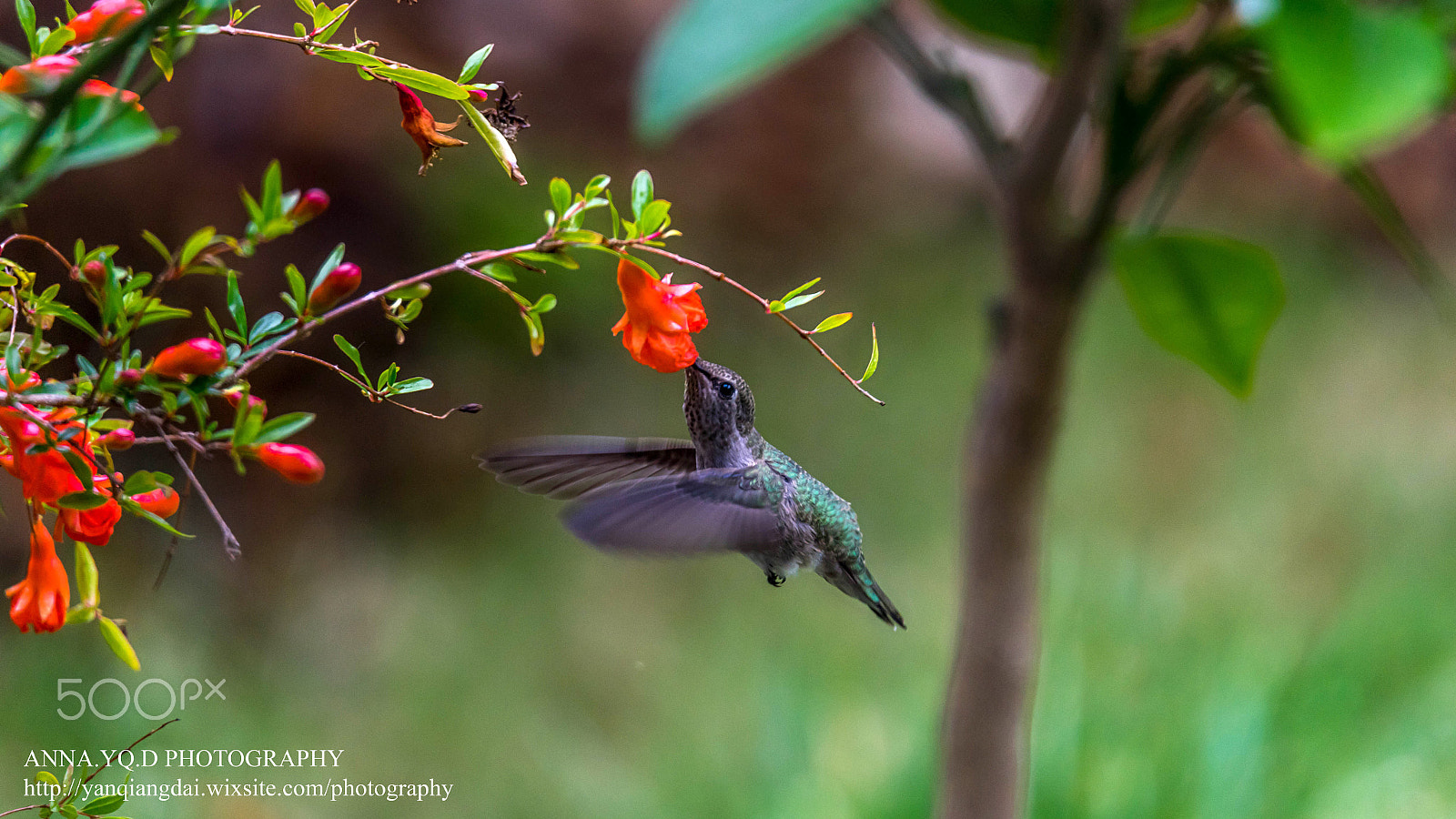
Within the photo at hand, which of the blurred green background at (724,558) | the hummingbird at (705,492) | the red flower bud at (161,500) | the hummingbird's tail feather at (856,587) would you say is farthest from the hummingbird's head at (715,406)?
the blurred green background at (724,558)

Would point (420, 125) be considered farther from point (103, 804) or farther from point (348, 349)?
point (103, 804)

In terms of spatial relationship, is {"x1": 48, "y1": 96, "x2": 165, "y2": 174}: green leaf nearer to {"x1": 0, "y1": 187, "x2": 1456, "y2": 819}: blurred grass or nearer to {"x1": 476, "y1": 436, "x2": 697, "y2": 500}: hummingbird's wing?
{"x1": 476, "y1": 436, "x2": 697, "y2": 500}: hummingbird's wing

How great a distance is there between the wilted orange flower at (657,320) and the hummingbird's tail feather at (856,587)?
212 millimetres

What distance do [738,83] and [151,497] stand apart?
0.24 meters

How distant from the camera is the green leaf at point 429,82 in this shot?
33 centimetres

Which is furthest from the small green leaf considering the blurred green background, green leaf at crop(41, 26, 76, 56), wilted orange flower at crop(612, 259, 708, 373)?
the blurred green background

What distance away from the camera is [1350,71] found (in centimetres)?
34

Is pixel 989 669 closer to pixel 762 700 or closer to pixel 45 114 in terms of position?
pixel 45 114

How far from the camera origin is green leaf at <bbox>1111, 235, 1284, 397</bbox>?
0.54 metres

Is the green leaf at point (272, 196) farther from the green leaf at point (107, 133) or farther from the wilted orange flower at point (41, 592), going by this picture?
the wilted orange flower at point (41, 592)

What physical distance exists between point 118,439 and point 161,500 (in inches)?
1.6

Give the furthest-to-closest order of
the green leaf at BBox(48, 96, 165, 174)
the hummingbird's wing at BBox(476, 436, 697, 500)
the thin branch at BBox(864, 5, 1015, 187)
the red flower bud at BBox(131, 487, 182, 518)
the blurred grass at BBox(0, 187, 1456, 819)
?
the blurred grass at BBox(0, 187, 1456, 819) → the thin branch at BBox(864, 5, 1015, 187) → the hummingbird's wing at BBox(476, 436, 697, 500) → the red flower bud at BBox(131, 487, 182, 518) → the green leaf at BBox(48, 96, 165, 174)

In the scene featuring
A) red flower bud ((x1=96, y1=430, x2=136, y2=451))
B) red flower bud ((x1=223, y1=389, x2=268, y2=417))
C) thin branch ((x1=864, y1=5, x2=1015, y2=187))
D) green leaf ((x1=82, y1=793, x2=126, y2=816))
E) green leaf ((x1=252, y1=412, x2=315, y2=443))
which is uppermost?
red flower bud ((x1=223, y1=389, x2=268, y2=417))

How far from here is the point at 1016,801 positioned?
0.76 meters
